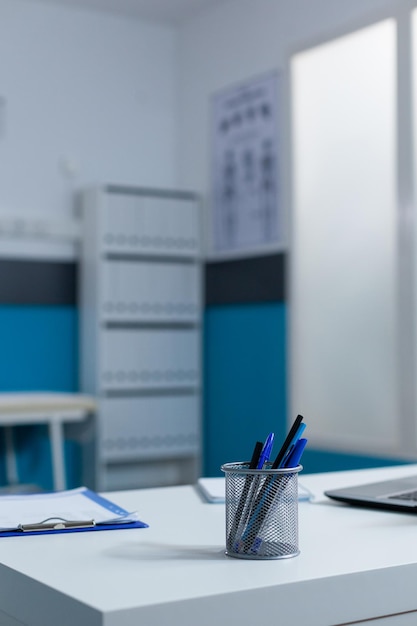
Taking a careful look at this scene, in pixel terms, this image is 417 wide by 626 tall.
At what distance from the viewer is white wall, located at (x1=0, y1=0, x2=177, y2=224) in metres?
4.59

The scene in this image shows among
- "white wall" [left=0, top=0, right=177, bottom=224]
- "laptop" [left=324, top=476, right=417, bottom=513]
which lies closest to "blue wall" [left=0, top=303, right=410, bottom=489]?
"white wall" [left=0, top=0, right=177, bottom=224]

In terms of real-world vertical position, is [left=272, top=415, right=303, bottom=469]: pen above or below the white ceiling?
below

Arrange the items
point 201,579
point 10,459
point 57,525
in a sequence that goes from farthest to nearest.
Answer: point 10,459, point 57,525, point 201,579

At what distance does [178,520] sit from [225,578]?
0.35 m

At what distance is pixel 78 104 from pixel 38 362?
1.30m

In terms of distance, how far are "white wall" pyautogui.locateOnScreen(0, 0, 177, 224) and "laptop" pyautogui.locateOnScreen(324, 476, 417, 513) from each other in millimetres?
3440

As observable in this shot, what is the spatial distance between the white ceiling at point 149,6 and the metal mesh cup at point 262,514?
4107 millimetres

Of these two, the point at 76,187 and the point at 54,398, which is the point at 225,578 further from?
the point at 76,187

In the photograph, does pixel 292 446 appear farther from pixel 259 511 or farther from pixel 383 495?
pixel 383 495

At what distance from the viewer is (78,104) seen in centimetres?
479

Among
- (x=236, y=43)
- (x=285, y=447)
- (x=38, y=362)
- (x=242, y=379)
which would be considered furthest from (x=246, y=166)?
(x=285, y=447)

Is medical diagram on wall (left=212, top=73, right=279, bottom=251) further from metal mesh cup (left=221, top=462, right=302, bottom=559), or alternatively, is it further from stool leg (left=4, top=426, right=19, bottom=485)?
metal mesh cup (left=221, top=462, right=302, bottom=559)

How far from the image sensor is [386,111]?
3834 mm

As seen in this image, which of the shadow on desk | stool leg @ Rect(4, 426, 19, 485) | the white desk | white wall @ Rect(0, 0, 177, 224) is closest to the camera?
the white desk
